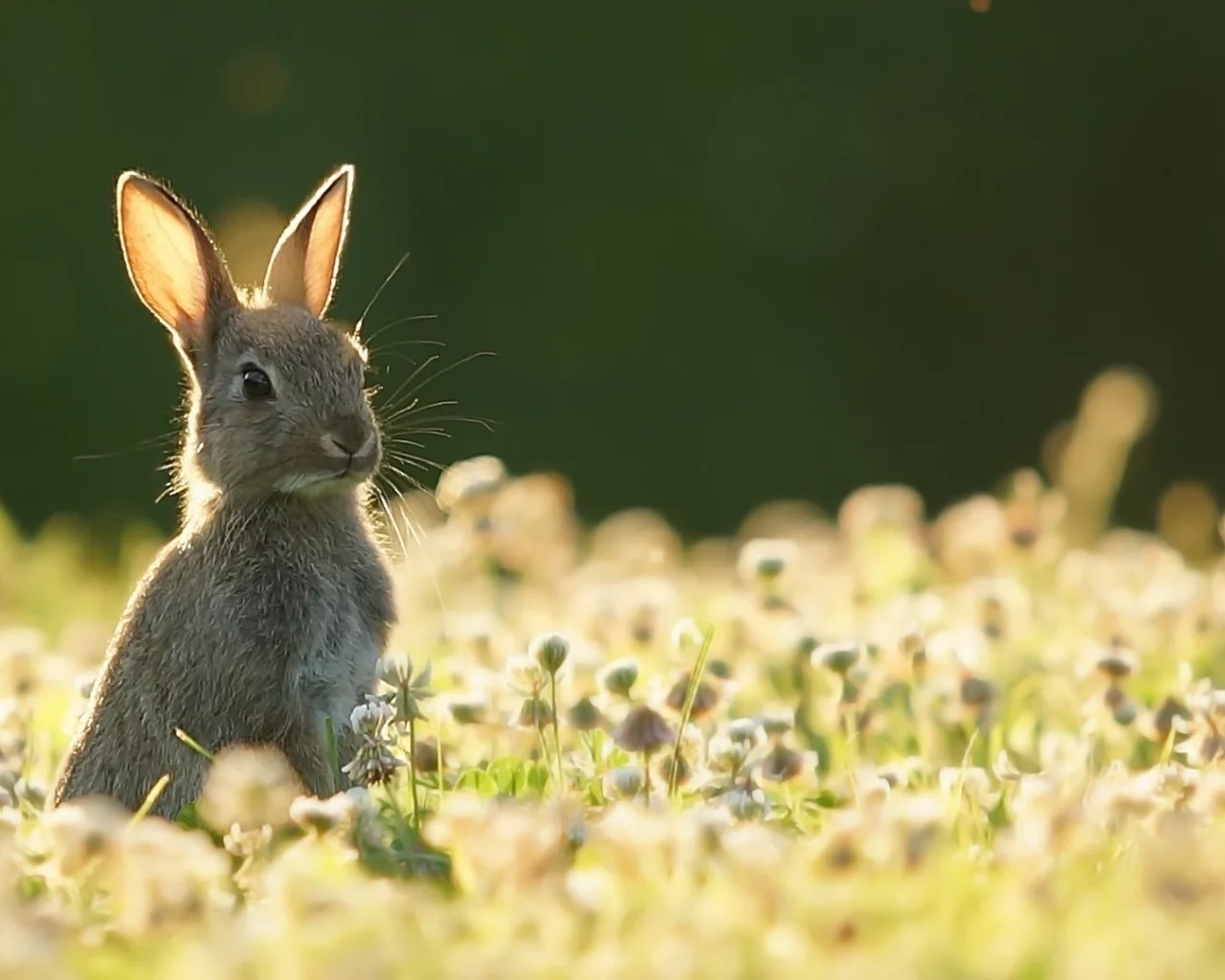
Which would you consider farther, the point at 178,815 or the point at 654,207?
the point at 654,207

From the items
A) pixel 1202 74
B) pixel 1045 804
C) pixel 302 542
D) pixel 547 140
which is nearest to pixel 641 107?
pixel 547 140

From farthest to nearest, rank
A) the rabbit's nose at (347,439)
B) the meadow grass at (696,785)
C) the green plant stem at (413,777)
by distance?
the rabbit's nose at (347,439), the green plant stem at (413,777), the meadow grass at (696,785)

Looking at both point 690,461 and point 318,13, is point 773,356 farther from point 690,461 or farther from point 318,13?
point 318,13

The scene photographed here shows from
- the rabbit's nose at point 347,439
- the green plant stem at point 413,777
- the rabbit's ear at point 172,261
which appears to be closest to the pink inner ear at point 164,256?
the rabbit's ear at point 172,261

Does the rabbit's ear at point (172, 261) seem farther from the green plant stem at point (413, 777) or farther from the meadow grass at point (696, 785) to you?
the green plant stem at point (413, 777)

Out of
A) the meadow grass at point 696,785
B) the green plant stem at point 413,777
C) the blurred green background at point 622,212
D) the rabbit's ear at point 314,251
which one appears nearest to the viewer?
the meadow grass at point 696,785

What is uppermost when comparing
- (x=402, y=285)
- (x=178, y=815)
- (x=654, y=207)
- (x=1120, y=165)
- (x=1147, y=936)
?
(x=1120, y=165)

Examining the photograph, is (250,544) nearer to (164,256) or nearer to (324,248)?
(164,256)

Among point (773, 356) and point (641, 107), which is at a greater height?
point (641, 107)
